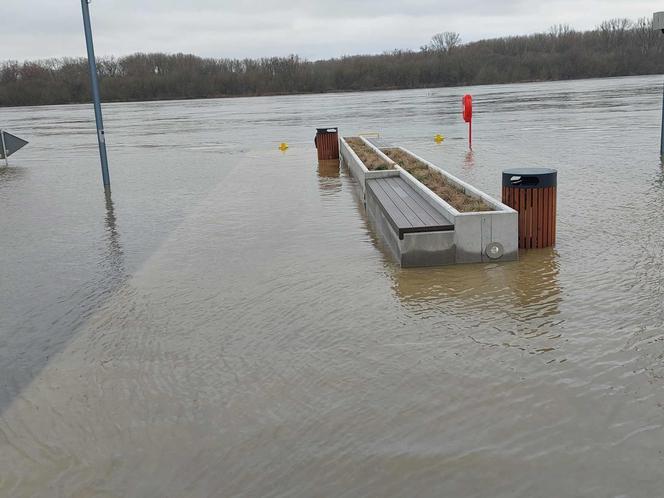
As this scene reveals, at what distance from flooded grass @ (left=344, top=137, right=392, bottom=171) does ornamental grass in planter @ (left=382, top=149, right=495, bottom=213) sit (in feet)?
1.09

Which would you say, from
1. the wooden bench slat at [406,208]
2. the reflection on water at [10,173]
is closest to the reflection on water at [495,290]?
the wooden bench slat at [406,208]

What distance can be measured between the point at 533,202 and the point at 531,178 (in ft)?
0.83

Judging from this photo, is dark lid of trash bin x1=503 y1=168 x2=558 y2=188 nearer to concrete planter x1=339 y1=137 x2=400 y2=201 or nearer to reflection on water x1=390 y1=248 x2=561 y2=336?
reflection on water x1=390 y1=248 x2=561 y2=336

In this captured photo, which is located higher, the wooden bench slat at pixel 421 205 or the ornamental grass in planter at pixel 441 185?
the ornamental grass in planter at pixel 441 185

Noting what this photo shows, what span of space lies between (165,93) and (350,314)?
10253 cm

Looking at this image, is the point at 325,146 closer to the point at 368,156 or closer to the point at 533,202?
the point at 368,156

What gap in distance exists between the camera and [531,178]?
7457 mm

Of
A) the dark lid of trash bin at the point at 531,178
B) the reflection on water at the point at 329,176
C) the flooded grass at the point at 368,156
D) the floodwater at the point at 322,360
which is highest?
the dark lid of trash bin at the point at 531,178

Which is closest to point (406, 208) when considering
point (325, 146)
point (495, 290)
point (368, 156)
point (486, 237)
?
point (486, 237)

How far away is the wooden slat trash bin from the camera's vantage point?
742cm

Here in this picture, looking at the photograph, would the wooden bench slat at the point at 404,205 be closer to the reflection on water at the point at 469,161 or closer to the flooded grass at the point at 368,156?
the flooded grass at the point at 368,156

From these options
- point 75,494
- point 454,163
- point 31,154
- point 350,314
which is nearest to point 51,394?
point 75,494

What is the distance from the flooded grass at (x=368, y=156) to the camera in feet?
40.0

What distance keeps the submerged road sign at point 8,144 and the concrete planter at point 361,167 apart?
357 inches
